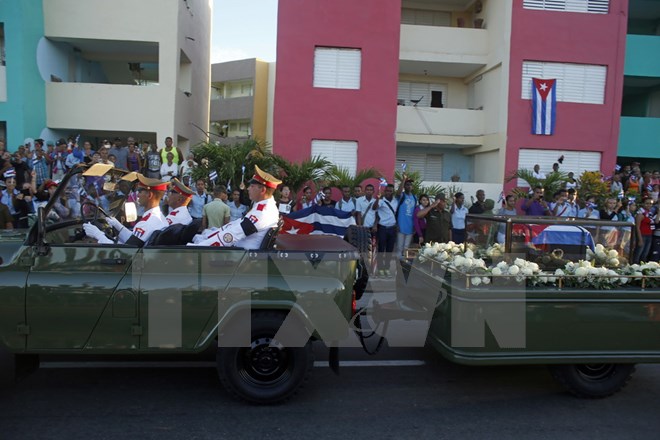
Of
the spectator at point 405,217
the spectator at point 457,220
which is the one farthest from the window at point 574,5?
the spectator at point 405,217

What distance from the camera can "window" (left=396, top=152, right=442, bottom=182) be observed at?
18453 mm

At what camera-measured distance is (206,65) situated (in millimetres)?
21750

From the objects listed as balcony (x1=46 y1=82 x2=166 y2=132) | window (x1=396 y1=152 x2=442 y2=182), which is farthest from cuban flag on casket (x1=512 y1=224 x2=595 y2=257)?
window (x1=396 y1=152 x2=442 y2=182)

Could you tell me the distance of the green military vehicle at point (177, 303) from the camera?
4055 mm

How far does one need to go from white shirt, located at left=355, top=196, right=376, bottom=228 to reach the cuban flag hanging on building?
26.1 feet

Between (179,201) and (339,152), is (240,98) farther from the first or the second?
(179,201)

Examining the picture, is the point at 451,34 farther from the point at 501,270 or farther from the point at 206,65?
the point at 501,270

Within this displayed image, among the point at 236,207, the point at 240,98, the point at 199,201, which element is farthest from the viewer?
the point at 240,98

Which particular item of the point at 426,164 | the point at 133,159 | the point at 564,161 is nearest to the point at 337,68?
the point at 426,164

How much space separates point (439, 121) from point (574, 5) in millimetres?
5386

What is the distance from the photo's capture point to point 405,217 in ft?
36.0

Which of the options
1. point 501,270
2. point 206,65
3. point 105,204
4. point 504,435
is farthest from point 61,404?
point 206,65

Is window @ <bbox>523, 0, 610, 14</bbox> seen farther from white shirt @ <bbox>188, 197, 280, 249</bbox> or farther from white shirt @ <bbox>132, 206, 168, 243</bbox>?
white shirt @ <bbox>132, 206, 168, 243</bbox>

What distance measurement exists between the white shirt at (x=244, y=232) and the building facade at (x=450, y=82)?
35.6 feet
